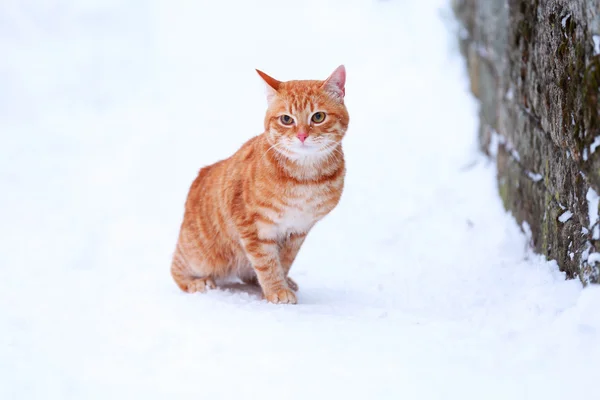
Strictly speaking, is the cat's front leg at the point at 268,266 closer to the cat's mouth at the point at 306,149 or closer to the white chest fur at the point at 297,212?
the white chest fur at the point at 297,212

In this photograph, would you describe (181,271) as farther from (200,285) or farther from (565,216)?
(565,216)

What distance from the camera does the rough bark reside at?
8.79 ft

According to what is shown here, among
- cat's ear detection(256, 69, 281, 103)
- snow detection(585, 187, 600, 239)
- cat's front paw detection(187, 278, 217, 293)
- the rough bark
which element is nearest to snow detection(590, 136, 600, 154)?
the rough bark

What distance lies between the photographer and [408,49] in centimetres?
878

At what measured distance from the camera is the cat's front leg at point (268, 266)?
3656mm

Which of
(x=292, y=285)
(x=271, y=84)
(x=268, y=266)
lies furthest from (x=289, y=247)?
(x=271, y=84)

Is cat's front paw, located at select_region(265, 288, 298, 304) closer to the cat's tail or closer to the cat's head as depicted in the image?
the cat's tail

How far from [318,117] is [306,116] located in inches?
3.2

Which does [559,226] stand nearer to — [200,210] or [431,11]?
[200,210]

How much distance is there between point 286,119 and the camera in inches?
138

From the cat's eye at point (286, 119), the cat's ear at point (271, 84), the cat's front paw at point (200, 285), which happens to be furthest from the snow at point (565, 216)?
the cat's front paw at point (200, 285)

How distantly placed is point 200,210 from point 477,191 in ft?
8.12

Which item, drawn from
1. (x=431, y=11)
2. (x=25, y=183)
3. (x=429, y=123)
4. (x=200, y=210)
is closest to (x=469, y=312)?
(x=200, y=210)

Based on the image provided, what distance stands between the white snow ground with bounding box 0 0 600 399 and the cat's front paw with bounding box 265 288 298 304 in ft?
0.49
